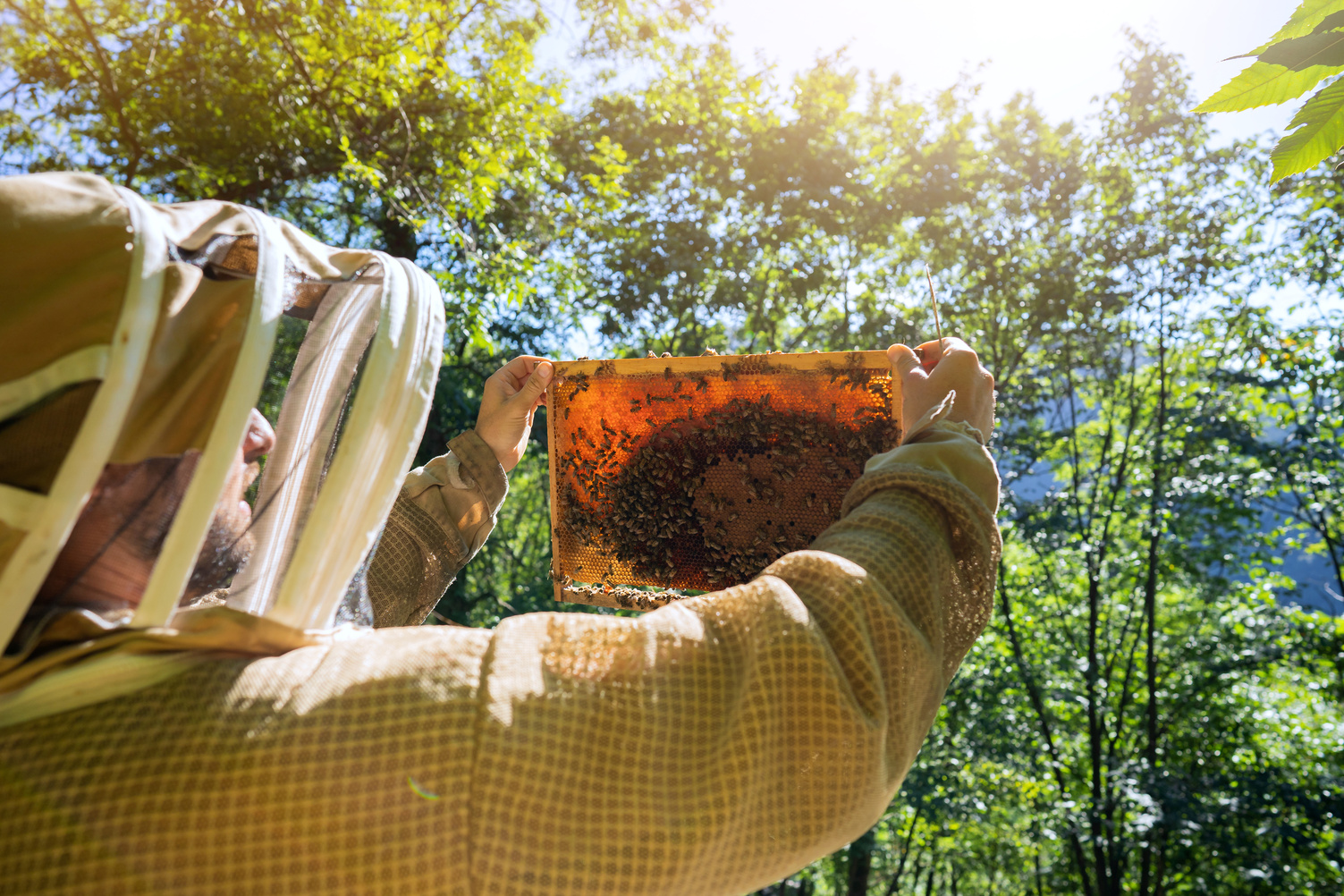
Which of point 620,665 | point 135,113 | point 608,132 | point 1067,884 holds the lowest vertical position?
point 1067,884

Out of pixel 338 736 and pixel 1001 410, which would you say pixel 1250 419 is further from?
pixel 338 736

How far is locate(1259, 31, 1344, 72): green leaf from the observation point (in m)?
0.91

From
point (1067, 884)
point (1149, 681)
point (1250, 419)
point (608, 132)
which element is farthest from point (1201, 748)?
point (608, 132)

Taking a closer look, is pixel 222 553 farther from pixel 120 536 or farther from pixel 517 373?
pixel 517 373

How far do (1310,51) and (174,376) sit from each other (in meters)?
1.68

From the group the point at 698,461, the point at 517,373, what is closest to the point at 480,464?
the point at 517,373

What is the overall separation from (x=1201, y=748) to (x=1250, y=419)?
3959 mm

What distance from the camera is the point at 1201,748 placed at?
759 centimetres

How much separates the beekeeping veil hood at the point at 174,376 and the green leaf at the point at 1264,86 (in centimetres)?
133

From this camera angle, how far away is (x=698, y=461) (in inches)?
93.0

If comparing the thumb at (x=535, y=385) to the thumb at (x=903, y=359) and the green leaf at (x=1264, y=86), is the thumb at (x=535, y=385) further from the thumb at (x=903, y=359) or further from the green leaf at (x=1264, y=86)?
the green leaf at (x=1264, y=86)

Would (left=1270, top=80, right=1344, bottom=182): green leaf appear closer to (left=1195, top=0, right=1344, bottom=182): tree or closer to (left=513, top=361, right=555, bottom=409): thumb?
(left=1195, top=0, right=1344, bottom=182): tree

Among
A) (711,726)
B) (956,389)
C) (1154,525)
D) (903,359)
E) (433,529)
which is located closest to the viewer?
(711,726)

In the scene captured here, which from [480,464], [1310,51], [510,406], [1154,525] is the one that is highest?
[1154,525]
